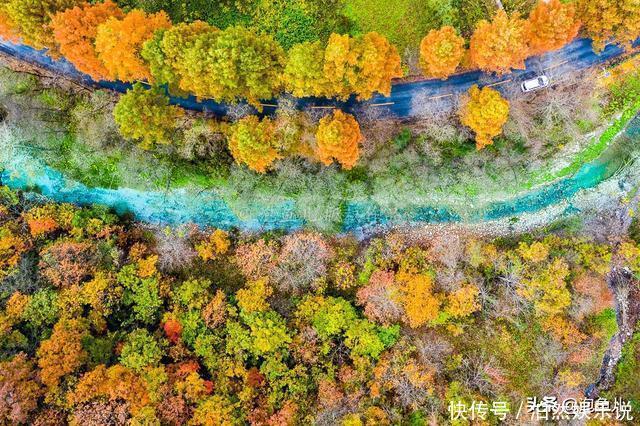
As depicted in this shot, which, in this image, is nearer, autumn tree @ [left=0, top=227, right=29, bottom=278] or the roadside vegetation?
the roadside vegetation

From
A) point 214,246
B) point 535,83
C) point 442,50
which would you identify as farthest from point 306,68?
point 535,83

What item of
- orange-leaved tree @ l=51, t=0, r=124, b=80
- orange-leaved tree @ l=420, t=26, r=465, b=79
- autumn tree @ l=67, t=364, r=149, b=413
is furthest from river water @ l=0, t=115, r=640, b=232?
autumn tree @ l=67, t=364, r=149, b=413

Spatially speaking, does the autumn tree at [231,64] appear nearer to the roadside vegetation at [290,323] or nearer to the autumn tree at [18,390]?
the roadside vegetation at [290,323]

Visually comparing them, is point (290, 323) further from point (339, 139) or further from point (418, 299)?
point (339, 139)

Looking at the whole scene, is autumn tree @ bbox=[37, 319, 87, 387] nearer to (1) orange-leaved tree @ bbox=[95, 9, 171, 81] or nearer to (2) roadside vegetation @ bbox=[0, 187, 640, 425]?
(2) roadside vegetation @ bbox=[0, 187, 640, 425]

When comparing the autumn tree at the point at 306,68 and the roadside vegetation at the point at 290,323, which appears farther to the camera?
the roadside vegetation at the point at 290,323

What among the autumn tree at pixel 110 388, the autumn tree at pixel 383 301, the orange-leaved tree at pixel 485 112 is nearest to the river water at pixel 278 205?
the autumn tree at pixel 383 301
